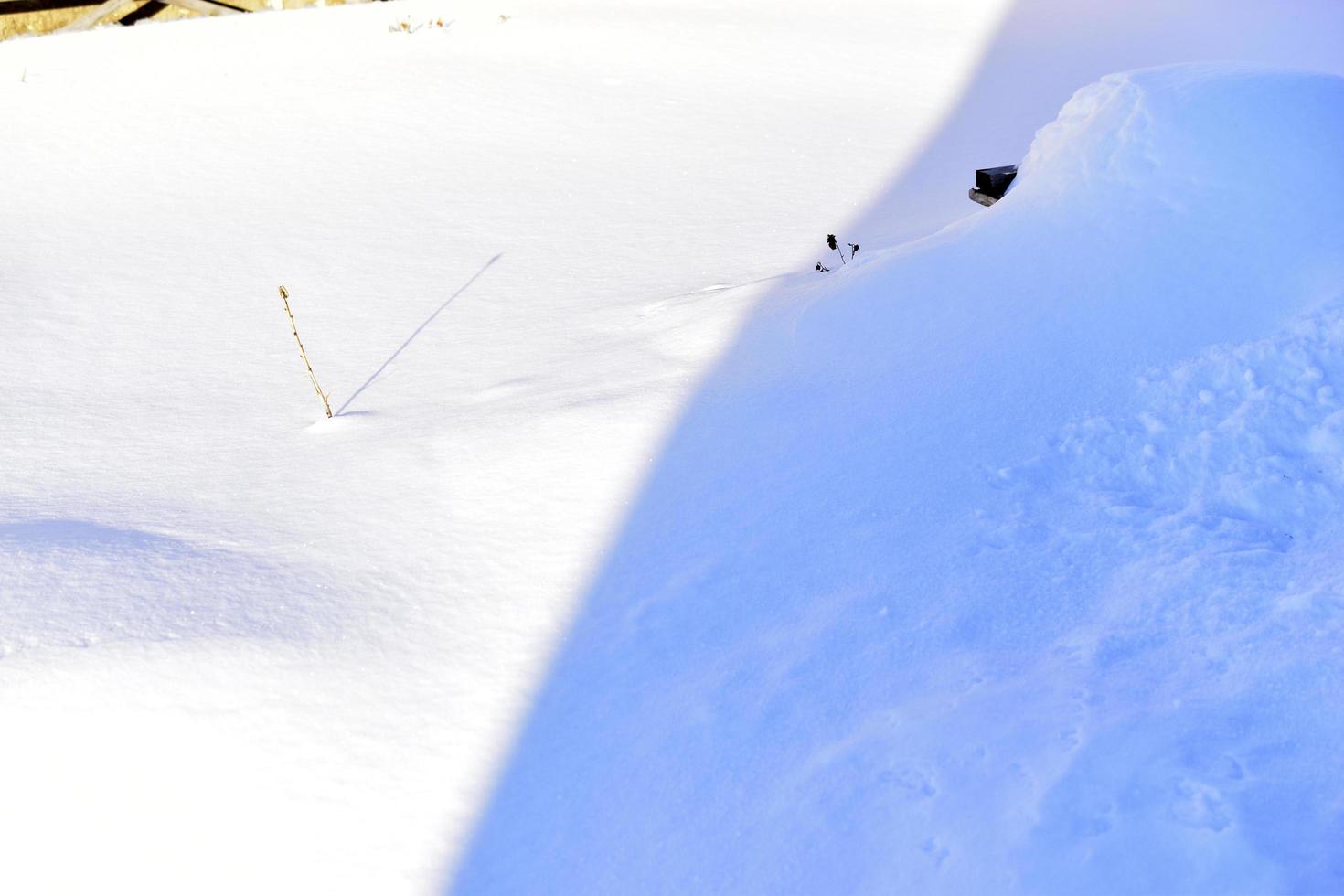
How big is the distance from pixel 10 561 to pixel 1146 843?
110 inches

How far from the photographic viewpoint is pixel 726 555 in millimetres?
2643

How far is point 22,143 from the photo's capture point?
6.66 meters

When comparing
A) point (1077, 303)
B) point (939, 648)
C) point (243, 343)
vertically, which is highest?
point (1077, 303)

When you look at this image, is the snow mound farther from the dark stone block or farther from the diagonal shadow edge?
the dark stone block

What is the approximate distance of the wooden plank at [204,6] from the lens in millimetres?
10102


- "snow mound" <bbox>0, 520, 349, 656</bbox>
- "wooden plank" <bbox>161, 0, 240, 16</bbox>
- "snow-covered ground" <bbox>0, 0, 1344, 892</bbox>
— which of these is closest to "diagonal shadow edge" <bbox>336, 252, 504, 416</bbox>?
"snow-covered ground" <bbox>0, 0, 1344, 892</bbox>

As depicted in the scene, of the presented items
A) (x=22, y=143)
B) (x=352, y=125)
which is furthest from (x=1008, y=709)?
(x=22, y=143)

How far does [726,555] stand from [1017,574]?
27.4 inches

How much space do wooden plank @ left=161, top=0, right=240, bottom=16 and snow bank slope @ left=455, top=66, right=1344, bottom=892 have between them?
8.84 meters

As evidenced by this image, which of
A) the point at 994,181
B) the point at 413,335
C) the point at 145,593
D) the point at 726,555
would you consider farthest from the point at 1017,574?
the point at 413,335

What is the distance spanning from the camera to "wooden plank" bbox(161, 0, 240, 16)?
10102 mm

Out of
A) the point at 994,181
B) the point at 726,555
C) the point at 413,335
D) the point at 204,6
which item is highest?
the point at 204,6

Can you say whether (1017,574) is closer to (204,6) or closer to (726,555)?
(726,555)

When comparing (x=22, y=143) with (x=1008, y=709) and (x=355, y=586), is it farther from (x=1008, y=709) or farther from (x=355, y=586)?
(x=1008, y=709)
